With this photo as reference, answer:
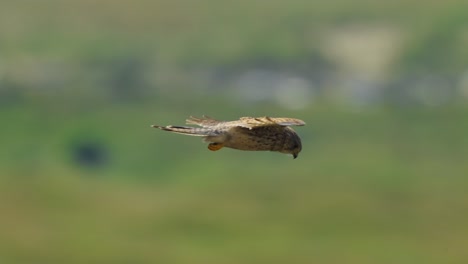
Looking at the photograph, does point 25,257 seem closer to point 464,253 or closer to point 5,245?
point 5,245

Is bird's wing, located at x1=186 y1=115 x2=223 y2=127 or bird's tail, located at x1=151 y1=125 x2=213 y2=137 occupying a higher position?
bird's wing, located at x1=186 y1=115 x2=223 y2=127

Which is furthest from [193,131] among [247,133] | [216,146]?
[247,133]

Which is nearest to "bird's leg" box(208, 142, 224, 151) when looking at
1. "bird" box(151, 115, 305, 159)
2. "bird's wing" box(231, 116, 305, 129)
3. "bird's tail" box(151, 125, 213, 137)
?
"bird" box(151, 115, 305, 159)

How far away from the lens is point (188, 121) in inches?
675

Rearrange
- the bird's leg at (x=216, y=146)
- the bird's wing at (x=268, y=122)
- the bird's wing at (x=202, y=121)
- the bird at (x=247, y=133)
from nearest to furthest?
the bird's wing at (x=268, y=122) < the bird at (x=247, y=133) < the bird's leg at (x=216, y=146) < the bird's wing at (x=202, y=121)

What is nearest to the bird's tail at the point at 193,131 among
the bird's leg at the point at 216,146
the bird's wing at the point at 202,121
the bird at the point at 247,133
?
the bird at the point at 247,133

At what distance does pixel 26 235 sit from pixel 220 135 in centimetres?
18633

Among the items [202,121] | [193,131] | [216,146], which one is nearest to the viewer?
[193,131]

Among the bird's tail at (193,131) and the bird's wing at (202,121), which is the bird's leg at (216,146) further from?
the bird's wing at (202,121)

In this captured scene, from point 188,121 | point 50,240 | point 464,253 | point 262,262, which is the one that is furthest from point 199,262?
point 188,121

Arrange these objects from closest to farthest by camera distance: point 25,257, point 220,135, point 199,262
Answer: point 220,135 → point 25,257 → point 199,262

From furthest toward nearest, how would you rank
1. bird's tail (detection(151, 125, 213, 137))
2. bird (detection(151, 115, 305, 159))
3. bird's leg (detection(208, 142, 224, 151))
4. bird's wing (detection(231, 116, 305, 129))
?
bird's leg (detection(208, 142, 224, 151)) < bird (detection(151, 115, 305, 159)) < bird's wing (detection(231, 116, 305, 129)) < bird's tail (detection(151, 125, 213, 137))

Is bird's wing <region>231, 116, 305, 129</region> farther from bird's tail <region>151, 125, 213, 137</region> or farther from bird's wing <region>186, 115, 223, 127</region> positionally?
bird's wing <region>186, 115, 223, 127</region>

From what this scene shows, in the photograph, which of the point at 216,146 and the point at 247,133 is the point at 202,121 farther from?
the point at 247,133
